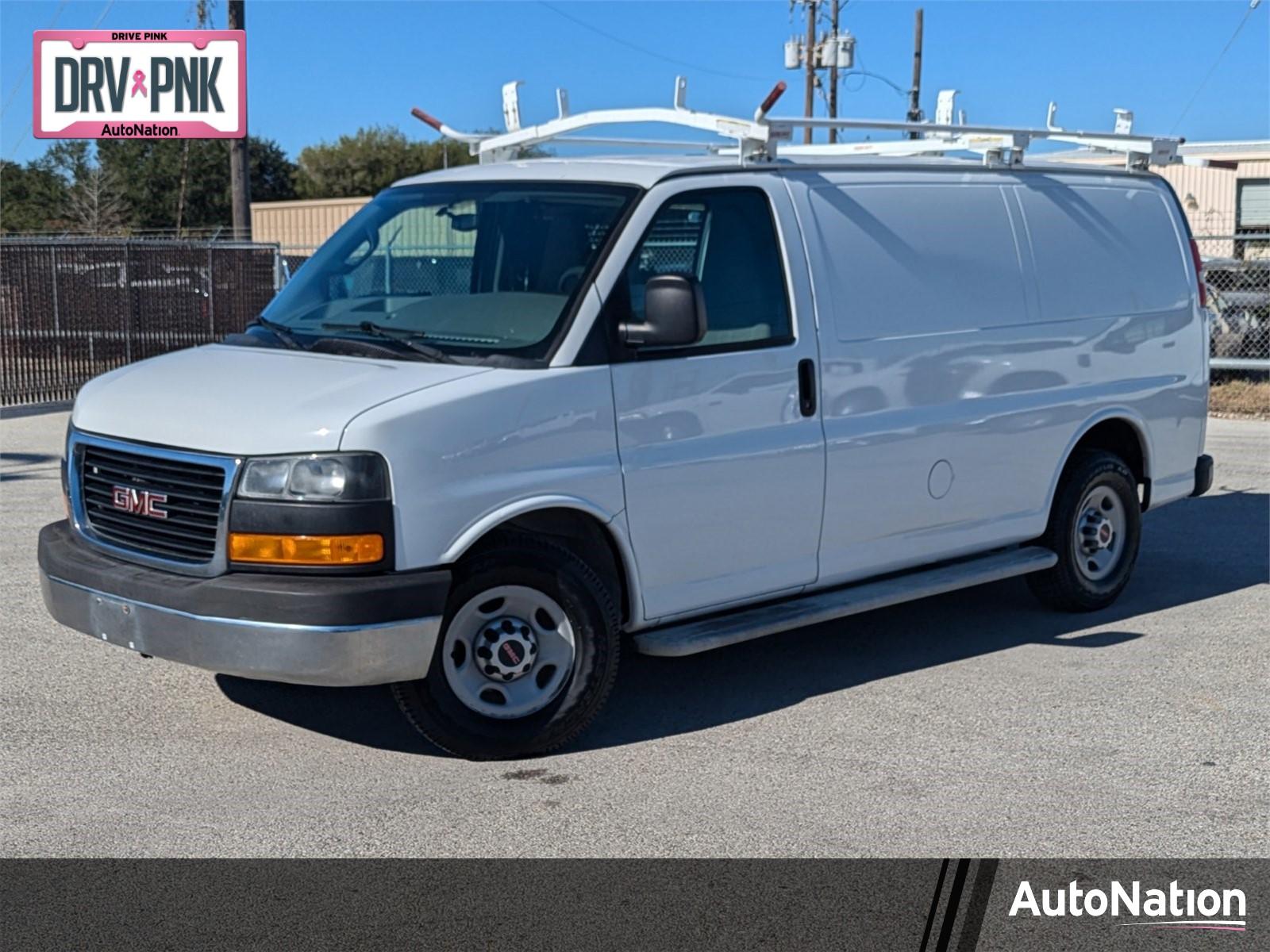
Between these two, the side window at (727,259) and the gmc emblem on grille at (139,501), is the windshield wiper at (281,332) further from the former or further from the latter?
the side window at (727,259)

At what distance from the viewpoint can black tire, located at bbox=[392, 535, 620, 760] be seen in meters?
5.57

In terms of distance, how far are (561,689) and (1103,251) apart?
3971 mm

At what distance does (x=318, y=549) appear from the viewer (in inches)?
207

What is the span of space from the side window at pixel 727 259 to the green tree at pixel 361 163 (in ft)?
198

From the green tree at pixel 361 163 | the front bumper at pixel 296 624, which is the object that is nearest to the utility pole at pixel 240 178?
the front bumper at pixel 296 624

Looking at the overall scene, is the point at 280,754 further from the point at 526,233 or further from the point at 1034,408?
the point at 1034,408

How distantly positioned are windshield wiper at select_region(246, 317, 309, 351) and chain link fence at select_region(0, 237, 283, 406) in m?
11.0

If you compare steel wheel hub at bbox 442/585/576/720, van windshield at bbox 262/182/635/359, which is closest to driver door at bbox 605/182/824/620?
van windshield at bbox 262/182/635/359

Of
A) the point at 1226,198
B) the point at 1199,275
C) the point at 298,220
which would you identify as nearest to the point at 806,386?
the point at 1199,275

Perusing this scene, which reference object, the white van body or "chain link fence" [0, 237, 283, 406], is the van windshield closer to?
the white van body

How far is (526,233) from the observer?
6281 mm

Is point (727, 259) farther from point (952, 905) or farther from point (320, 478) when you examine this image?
point (952, 905)

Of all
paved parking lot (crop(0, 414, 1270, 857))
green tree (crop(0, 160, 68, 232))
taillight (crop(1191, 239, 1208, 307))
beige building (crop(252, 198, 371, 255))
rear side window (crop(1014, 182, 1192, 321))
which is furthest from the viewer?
green tree (crop(0, 160, 68, 232))

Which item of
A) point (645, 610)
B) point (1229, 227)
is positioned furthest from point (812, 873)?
point (1229, 227)
